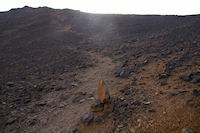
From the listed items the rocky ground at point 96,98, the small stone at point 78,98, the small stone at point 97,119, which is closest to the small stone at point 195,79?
the rocky ground at point 96,98

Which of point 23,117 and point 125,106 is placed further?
point 23,117

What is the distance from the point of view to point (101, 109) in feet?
13.1

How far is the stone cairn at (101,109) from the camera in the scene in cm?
377

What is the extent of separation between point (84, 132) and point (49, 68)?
6750 millimetres

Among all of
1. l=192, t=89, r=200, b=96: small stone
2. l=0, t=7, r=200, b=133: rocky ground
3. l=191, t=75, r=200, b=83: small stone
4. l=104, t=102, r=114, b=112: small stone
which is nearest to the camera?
l=0, t=7, r=200, b=133: rocky ground

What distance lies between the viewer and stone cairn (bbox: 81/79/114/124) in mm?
3766

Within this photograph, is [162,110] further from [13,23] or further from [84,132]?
[13,23]

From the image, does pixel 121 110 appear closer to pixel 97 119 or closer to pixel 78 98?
pixel 97 119

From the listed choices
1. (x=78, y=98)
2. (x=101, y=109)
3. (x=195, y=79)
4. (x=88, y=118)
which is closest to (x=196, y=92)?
(x=195, y=79)

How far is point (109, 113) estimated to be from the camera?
3846 millimetres

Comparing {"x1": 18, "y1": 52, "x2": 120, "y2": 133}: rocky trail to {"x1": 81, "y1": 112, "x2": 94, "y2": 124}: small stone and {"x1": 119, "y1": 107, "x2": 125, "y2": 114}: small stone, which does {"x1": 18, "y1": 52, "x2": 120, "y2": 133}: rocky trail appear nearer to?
{"x1": 81, "y1": 112, "x2": 94, "y2": 124}: small stone

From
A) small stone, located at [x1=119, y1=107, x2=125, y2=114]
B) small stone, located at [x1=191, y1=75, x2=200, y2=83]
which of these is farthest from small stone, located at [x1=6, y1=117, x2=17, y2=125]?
small stone, located at [x1=191, y1=75, x2=200, y2=83]

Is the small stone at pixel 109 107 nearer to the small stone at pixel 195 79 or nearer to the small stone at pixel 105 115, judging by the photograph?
the small stone at pixel 105 115

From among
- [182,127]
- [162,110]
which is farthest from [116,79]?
[182,127]
